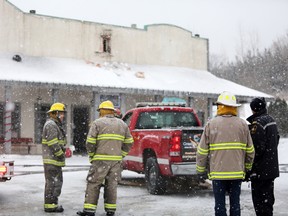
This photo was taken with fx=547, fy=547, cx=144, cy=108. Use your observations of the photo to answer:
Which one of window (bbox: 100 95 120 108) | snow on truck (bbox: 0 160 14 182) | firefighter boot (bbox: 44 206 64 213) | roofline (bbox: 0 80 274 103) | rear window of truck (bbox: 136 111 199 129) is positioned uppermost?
roofline (bbox: 0 80 274 103)


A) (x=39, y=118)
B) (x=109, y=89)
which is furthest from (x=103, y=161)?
(x=39, y=118)

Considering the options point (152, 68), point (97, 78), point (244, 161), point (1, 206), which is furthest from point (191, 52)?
point (244, 161)

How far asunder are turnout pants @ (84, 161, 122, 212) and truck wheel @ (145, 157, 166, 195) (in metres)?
3.12

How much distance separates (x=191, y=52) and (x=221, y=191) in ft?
89.6

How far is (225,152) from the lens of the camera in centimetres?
705

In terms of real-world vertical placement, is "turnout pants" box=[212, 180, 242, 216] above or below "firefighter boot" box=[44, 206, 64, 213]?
above

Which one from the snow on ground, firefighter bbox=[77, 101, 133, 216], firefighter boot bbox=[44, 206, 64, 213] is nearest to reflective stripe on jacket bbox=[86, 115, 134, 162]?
firefighter bbox=[77, 101, 133, 216]

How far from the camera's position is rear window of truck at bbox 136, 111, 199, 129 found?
44.4 feet

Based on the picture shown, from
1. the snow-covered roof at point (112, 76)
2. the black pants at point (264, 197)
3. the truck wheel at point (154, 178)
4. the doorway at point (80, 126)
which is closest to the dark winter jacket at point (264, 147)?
the black pants at point (264, 197)

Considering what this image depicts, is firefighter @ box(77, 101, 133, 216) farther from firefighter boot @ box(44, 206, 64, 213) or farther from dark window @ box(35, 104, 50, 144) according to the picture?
dark window @ box(35, 104, 50, 144)

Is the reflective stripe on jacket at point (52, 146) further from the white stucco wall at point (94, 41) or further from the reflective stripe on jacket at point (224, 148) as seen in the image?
the white stucco wall at point (94, 41)

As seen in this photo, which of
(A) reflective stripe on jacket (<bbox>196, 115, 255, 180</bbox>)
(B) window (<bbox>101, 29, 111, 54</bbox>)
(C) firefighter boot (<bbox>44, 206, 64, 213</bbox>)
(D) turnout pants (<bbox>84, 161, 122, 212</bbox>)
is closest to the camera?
(A) reflective stripe on jacket (<bbox>196, 115, 255, 180</bbox>)

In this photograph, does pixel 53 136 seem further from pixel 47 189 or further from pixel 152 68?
pixel 152 68

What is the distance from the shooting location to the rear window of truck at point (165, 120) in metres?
13.5
